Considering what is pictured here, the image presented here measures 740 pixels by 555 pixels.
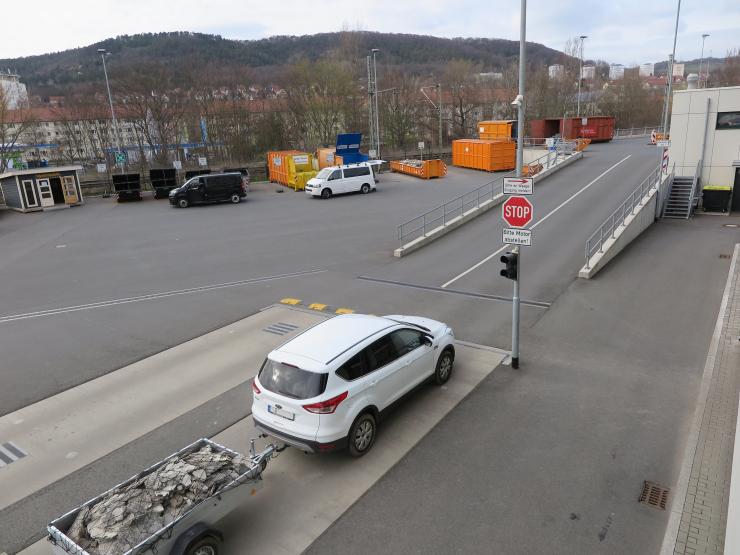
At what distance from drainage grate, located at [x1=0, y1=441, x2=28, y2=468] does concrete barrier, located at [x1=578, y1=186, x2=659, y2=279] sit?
13.6m

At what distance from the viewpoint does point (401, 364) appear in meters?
8.02

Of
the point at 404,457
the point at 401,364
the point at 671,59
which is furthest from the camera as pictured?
the point at 671,59

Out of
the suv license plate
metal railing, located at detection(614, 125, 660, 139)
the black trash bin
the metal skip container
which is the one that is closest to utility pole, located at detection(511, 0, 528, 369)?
the suv license plate

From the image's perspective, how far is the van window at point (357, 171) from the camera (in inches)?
1289

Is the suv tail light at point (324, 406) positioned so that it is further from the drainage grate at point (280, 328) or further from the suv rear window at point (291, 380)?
the drainage grate at point (280, 328)

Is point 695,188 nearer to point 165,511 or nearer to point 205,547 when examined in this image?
point 205,547

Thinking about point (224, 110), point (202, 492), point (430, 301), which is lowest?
point (430, 301)

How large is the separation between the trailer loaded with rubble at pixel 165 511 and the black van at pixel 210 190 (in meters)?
27.5

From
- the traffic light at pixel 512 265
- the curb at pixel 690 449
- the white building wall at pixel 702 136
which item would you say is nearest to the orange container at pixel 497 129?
the white building wall at pixel 702 136

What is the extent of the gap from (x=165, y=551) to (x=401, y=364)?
4086 millimetres

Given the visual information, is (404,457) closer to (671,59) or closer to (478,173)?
(478,173)

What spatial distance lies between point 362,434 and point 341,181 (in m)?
26.5

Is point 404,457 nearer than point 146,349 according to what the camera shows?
Yes

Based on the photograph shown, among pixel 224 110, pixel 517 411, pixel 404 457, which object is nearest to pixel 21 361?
pixel 404 457
